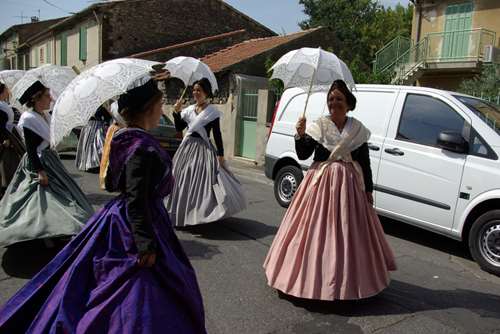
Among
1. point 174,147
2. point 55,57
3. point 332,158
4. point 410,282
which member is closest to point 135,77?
point 332,158

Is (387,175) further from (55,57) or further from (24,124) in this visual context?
(55,57)

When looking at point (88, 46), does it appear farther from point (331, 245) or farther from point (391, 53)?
point (331, 245)

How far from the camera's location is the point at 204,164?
5.96m

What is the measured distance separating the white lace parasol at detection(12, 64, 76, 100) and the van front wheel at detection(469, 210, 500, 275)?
15.7 ft

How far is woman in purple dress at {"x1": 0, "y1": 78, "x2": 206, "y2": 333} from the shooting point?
2400mm

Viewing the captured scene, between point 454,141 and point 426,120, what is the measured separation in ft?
2.07

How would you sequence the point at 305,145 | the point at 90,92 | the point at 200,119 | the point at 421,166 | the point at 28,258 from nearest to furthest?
the point at 90,92, the point at 305,145, the point at 28,258, the point at 421,166, the point at 200,119

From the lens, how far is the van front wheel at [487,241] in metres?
4.98

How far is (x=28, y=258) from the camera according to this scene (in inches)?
188

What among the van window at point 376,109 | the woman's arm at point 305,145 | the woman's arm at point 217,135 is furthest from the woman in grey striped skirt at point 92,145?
the woman's arm at point 305,145

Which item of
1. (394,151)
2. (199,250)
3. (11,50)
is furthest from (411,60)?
(11,50)

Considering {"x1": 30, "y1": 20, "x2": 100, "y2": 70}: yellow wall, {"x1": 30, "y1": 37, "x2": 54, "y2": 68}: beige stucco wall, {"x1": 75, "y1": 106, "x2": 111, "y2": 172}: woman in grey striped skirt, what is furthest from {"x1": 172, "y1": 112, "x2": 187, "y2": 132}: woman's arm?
{"x1": 30, "y1": 37, "x2": 54, "y2": 68}: beige stucco wall

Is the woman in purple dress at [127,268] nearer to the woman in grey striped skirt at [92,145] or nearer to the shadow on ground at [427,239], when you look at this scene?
the shadow on ground at [427,239]

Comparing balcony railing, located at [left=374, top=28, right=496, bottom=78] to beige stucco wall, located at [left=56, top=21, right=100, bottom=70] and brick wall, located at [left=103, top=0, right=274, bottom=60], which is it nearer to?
brick wall, located at [left=103, top=0, right=274, bottom=60]
